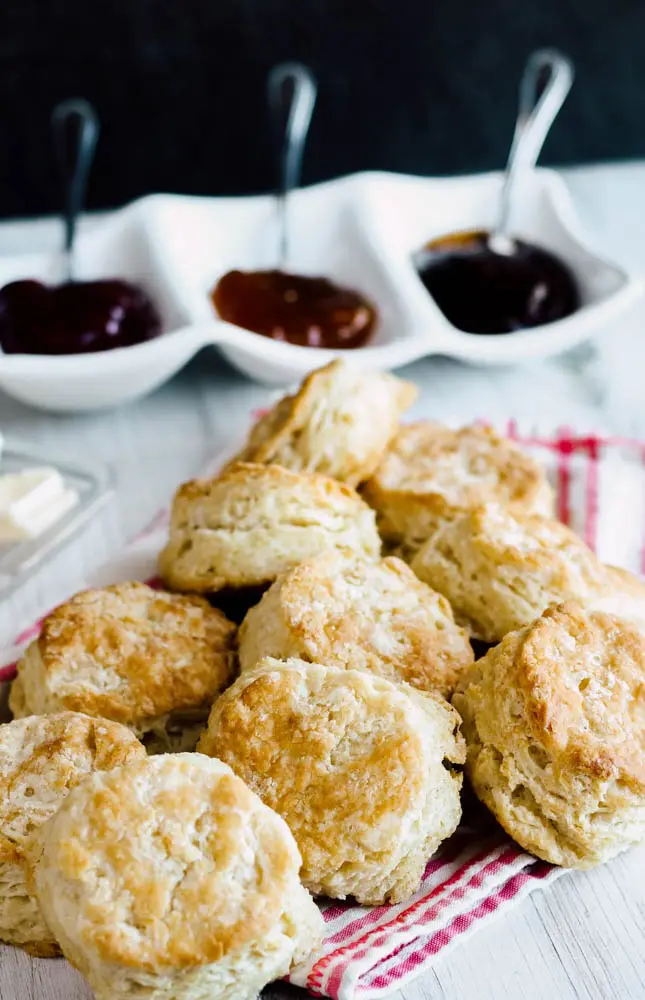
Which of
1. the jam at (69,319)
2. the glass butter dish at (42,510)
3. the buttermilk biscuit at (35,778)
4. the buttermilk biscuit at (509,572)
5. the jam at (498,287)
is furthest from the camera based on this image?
the jam at (498,287)

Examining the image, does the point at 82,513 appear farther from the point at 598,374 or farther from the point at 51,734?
the point at 598,374

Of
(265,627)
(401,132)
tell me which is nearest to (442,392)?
(265,627)

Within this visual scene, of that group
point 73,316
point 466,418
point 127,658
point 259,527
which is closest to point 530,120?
point 466,418

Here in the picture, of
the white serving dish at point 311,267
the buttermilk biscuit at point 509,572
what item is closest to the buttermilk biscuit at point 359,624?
the buttermilk biscuit at point 509,572

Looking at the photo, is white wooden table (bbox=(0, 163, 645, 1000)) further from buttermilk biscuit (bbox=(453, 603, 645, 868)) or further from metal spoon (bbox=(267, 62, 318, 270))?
metal spoon (bbox=(267, 62, 318, 270))

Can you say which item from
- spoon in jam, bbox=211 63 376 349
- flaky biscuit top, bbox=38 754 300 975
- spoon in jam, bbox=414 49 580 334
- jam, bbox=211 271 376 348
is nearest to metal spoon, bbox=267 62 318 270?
spoon in jam, bbox=211 63 376 349

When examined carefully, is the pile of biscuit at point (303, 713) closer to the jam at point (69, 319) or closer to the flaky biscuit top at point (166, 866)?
the flaky biscuit top at point (166, 866)

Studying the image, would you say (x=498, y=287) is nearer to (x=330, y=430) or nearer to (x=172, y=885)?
(x=330, y=430)
